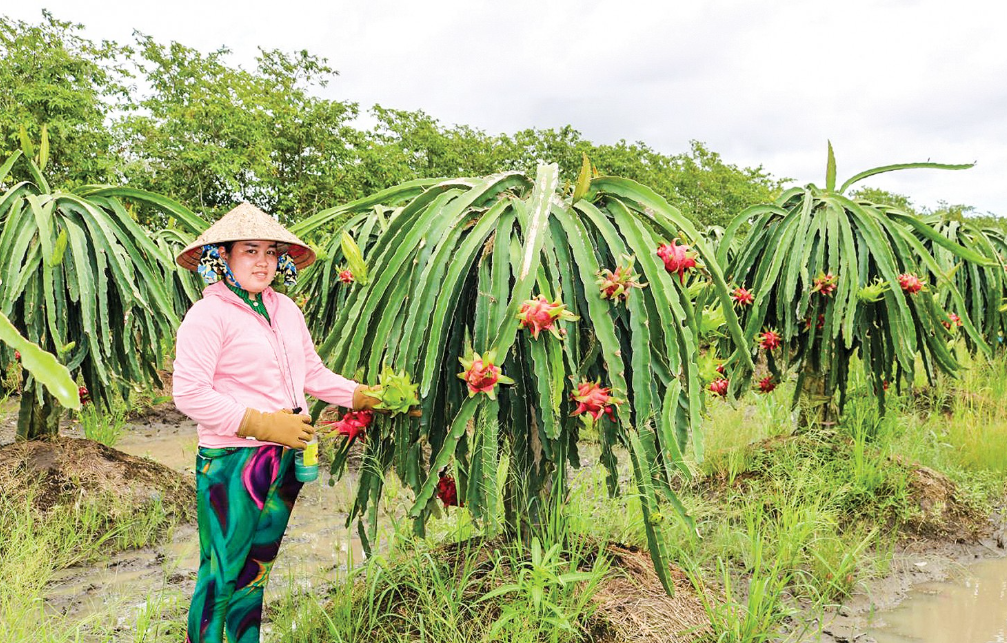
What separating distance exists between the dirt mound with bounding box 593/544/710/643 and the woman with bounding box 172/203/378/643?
102cm

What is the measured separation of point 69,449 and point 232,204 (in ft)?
33.4

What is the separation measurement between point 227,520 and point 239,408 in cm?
37

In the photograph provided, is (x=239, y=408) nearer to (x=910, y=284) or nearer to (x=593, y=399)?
(x=593, y=399)

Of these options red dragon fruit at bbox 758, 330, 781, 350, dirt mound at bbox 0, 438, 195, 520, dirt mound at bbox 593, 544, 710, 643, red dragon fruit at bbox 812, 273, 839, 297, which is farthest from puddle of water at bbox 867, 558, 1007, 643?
dirt mound at bbox 0, 438, 195, 520

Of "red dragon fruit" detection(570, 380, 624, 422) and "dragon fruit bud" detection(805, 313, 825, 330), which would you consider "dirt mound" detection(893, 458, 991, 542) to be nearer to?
"dragon fruit bud" detection(805, 313, 825, 330)

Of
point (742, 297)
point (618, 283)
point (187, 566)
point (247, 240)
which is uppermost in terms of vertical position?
point (247, 240)

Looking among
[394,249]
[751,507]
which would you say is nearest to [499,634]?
[394,249]

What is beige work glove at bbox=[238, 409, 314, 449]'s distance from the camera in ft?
6.81

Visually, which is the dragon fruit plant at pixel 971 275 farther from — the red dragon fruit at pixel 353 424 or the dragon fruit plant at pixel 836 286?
the red dragon fruit at pixel 353 424

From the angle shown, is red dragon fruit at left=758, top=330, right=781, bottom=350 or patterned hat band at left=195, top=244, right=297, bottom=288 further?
red dragon fruit at left=758, top=330, right=781, bottom=350

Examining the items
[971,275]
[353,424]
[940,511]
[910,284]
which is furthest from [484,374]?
[971,275]

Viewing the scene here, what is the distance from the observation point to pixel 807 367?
4430 millimetres

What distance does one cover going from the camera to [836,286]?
12.6ft

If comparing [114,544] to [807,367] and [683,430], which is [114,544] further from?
[807,367]
